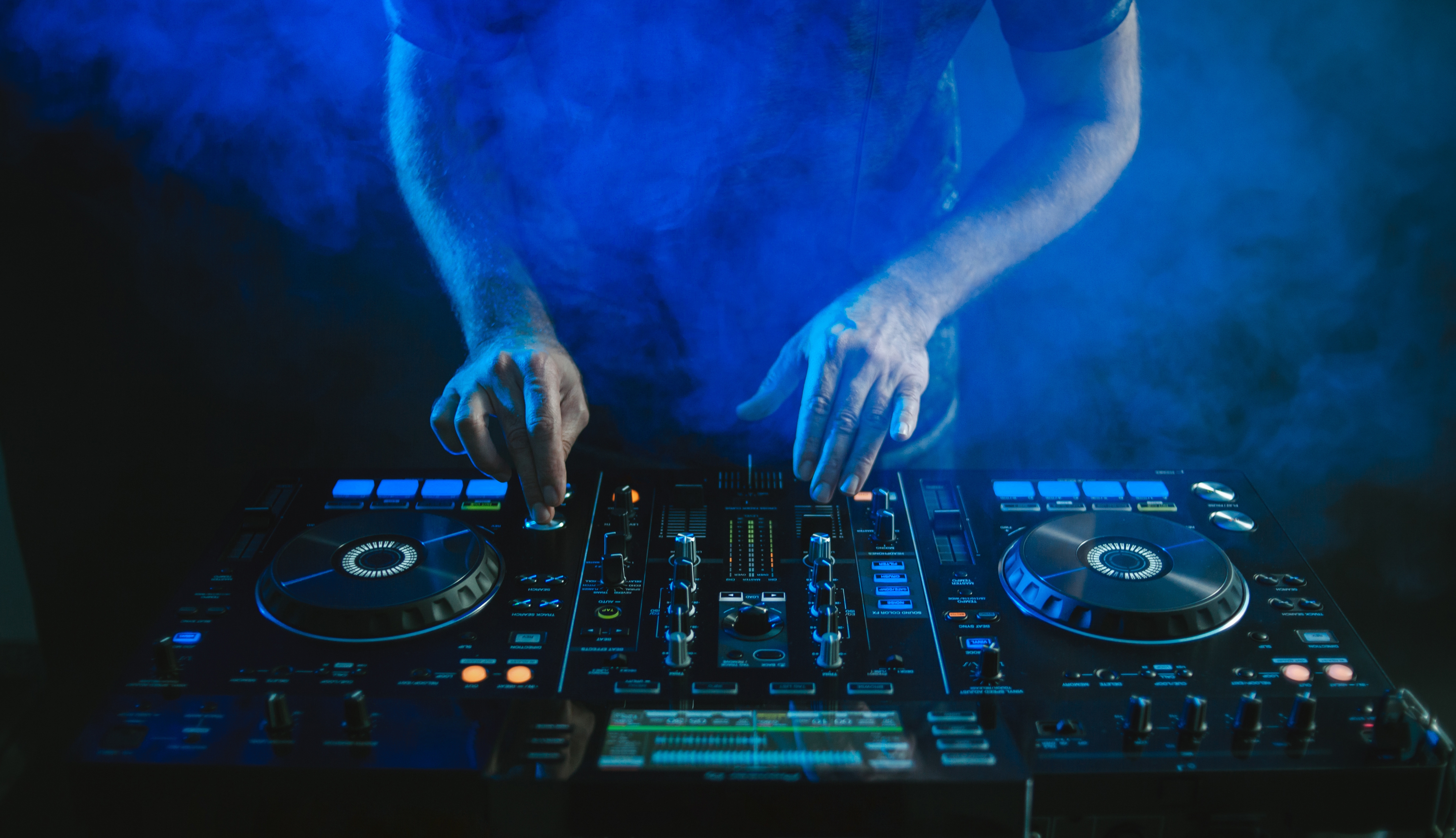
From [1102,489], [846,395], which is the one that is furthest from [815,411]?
[1102,489]

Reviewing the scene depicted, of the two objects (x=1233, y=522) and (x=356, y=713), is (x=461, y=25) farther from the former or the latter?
(x=1233, y=522)

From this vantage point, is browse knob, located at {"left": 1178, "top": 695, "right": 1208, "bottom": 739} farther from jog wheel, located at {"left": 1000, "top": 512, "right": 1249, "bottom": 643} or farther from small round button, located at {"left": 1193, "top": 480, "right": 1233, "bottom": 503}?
small round button, located at {"left": 1193, "top": 480, "right": 1233, "bottom": 503}

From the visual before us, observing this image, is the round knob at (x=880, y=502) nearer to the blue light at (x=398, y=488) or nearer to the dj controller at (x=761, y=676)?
the dj controller at (x=761, y=676)

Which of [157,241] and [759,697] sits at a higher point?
[157,241]

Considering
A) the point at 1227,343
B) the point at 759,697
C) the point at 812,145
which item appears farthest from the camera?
the point at 1227,343

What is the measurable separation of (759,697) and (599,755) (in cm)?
21

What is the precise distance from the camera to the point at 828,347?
150 cm

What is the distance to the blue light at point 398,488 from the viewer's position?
5.35 ft

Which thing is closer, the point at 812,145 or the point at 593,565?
the point at 593,565

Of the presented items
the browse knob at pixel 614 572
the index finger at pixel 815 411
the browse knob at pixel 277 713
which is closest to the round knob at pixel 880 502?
the index finger at pixel 815 411

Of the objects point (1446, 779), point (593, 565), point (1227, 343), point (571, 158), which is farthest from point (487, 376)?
point (1227, 343)

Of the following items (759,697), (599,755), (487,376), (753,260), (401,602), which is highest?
(753,260)

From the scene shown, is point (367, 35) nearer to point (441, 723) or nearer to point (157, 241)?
point (157, 241)

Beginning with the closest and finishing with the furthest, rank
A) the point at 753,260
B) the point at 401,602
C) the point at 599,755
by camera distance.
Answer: the point at 599,755, the point at 401,602, the point at 753,260
